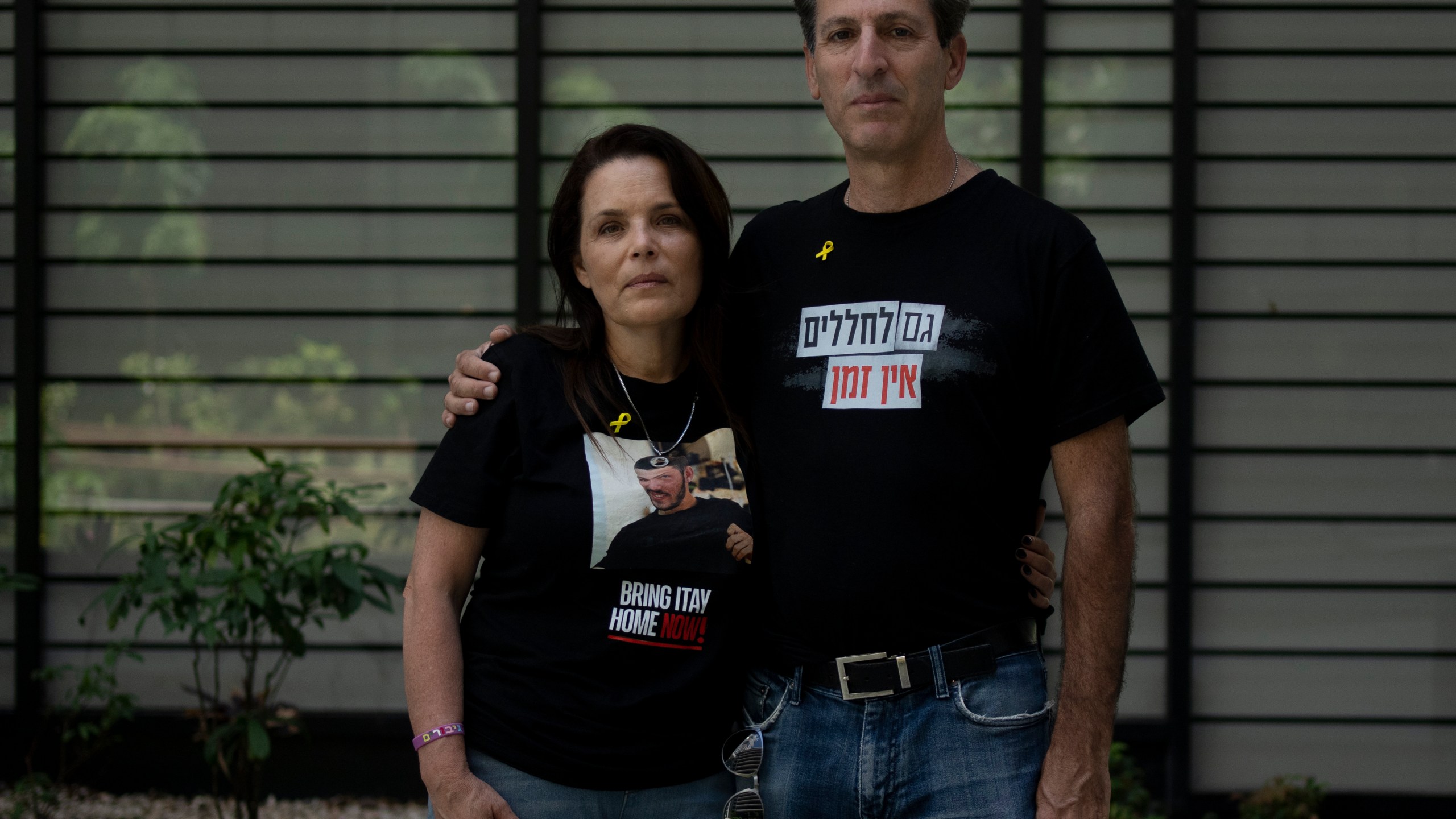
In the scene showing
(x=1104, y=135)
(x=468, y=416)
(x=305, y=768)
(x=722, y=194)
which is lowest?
(x=305, y=768)

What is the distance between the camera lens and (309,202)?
4699 mm

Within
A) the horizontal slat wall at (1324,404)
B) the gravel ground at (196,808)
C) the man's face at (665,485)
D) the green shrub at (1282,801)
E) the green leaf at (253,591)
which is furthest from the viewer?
the horizontal slat wall at (1324,404)

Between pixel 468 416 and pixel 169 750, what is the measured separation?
3.47m

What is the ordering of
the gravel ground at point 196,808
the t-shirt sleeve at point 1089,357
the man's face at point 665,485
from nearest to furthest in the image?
the t-shirt sleeve at point 1089,357, the man's face at point 665,485, the gravel ground at point 196,808

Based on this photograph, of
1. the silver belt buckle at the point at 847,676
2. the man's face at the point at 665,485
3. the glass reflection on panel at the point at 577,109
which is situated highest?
the glass reflection on panel at the point at 577,109

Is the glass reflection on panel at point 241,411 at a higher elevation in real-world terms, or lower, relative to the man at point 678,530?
higher

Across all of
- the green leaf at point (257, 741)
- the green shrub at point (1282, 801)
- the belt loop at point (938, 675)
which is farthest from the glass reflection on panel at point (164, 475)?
the green shrub at point (1282, 801)

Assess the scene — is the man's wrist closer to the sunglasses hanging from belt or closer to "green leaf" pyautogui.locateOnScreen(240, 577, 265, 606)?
the sunglasses hanging from belt

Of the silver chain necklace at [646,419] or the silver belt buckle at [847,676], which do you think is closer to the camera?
the silver belt buckle at [847,676]

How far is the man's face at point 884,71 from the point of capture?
6.62ft

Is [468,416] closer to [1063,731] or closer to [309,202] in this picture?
[1063,731]

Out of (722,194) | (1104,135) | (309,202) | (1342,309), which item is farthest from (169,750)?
(1342,309)

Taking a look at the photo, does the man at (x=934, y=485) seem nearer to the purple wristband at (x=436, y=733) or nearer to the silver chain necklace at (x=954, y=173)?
the silver chain necklace at (x=954, y=173)

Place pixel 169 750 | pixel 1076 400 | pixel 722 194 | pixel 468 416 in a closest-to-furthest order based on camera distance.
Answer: pixel 1076 400 < pixel 468 416 < pixel 722 194 < pixel 169 750
